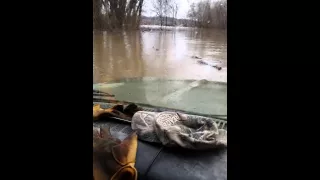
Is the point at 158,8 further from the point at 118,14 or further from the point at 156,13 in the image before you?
the point at 118,14

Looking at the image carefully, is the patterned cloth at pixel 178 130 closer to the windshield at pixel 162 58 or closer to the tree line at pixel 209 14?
the windshield at pixel 162 58

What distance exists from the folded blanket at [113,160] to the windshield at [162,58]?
0.50 meters

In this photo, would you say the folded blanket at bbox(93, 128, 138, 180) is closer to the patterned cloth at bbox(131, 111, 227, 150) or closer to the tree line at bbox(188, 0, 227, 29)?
the patterned cloth at bbox(131, 111, 227, 150)

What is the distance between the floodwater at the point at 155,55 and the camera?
50.1 inches

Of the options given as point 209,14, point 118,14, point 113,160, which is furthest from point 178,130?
point 118,14

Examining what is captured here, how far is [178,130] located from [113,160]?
0.45 metres

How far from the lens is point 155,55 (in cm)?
147

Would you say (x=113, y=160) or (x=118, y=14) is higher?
(x=118, y=14)

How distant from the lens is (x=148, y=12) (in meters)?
1.37
